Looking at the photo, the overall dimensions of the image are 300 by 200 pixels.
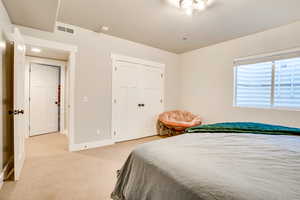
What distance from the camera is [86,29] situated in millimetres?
3309

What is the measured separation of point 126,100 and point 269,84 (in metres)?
3.20

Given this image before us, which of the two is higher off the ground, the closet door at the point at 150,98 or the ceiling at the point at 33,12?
the ceiling at the point at 33,12

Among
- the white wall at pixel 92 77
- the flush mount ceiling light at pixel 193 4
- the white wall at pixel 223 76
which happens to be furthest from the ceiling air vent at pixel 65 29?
the white wall at pixel 223 76

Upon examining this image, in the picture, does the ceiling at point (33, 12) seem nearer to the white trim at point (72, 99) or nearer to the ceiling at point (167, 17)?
the ceiling at point (167, 17)

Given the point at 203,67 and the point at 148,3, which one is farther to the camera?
the point at 203,67

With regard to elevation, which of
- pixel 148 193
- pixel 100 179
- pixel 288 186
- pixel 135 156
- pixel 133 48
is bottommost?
pixel 100 179

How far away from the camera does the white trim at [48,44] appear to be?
2.77 metres

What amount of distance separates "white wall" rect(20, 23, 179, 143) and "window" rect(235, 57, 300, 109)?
2.84 m

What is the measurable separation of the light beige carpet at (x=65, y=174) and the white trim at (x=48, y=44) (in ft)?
6.71

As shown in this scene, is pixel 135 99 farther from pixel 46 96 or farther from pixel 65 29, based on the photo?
pixel 46 96

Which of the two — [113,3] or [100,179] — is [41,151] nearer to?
[100,179]

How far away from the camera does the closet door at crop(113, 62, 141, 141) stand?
3.80 meters

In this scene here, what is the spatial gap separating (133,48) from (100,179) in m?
3.08

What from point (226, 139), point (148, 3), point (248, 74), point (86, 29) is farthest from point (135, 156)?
point (248, 74)
